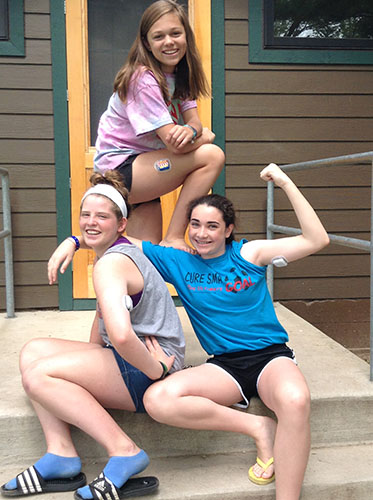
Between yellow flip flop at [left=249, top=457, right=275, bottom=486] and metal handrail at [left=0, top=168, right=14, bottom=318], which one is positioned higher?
metal handrail at [left=0, top=168, right=14, bottom=318]

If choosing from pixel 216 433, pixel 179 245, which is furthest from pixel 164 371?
pixel 179 245

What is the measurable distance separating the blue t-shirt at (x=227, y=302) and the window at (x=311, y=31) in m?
1.90

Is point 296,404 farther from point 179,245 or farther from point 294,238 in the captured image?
point 179,245

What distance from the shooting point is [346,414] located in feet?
7.17

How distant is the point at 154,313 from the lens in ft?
6.32

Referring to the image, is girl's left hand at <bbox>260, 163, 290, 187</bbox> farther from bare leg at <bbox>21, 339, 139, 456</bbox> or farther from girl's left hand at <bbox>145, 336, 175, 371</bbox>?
bare leg at <bbox>21, 339, 139, 456</bbox>

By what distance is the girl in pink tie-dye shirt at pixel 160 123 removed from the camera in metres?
2.08

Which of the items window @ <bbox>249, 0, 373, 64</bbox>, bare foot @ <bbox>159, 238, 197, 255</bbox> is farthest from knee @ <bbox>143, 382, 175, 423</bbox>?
window @ <bbox>249, 0, 373, 64</bbox>

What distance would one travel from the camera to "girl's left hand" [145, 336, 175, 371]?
6.11ft

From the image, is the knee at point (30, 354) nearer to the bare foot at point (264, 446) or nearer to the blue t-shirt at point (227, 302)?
the blue t-shirt at point (227, 302)

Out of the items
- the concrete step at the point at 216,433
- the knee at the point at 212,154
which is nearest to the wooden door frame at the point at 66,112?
the concrete step at the point at 216,433

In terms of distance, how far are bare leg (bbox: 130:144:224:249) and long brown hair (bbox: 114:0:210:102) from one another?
0.76 feet

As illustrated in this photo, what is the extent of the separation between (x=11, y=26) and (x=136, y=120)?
1.67 m

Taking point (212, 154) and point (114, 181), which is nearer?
point (114, 181)
